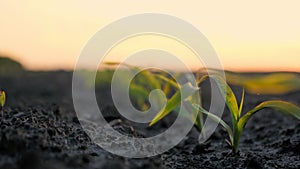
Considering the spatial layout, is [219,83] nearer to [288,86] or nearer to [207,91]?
[288,86]

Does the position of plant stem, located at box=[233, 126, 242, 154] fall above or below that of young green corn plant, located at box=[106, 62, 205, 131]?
below

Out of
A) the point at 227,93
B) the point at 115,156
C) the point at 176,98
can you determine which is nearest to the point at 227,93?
the point at 227,93

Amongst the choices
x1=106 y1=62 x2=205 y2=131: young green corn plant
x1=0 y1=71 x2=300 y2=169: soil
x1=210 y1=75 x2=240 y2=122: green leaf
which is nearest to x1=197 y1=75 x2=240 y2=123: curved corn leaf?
x1=210 y1=75 x2=240 y2=122: green leaf

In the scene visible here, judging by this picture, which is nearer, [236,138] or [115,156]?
[115,156]

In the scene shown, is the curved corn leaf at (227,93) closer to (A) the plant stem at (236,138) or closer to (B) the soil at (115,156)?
(A) the plant stem at (236,138)

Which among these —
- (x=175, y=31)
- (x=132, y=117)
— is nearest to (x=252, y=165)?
(x=175, y=31)

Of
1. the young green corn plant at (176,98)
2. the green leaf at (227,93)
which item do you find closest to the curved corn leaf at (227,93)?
the green leaf at (227,93)

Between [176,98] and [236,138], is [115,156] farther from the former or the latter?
[236,138]

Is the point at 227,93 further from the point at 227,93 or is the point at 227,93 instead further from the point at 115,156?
the point at 115,156

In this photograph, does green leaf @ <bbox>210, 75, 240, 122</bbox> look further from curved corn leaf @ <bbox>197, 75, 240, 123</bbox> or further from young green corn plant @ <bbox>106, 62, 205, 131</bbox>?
young green corn plant @ <bbox>106, 62, 205, 131</bbox>

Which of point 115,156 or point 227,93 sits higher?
point 227,93

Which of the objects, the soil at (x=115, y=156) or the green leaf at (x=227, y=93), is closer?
the soil at (x=115, y=156)
